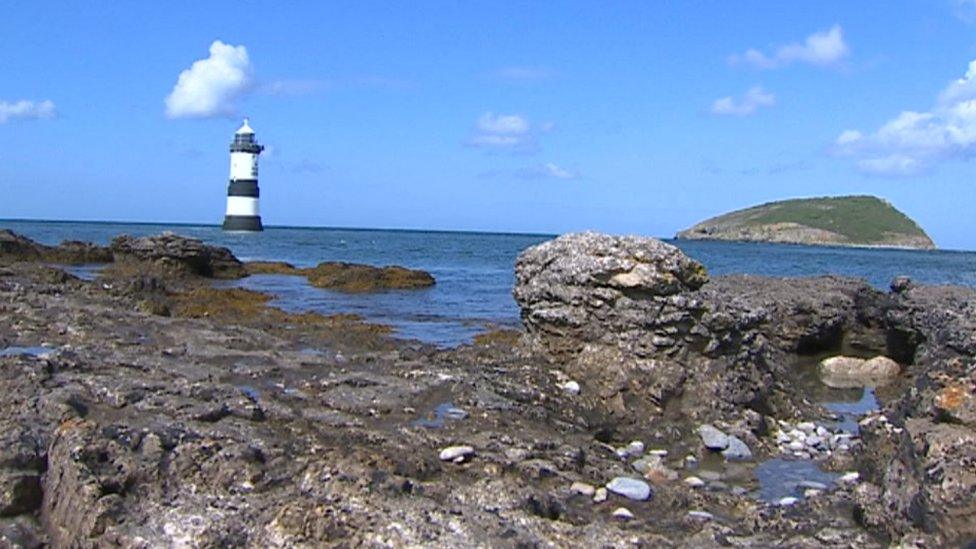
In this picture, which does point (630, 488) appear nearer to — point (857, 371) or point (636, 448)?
point (636, 448)

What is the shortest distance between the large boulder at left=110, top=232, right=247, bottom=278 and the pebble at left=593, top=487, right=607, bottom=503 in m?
28.3

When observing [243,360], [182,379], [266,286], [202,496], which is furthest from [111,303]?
[266,286]

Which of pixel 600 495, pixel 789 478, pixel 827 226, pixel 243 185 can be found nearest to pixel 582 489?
pixel 600 495

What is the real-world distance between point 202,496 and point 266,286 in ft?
84.0

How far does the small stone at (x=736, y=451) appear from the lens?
9.25 metres

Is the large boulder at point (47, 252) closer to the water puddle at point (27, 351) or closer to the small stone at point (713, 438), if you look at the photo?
the water puddle at point (27, 351)

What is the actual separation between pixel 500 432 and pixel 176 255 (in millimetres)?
27560

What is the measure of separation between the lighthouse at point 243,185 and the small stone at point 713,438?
237 feet

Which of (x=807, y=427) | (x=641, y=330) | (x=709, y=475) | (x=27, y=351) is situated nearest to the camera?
(x=709, y=475)

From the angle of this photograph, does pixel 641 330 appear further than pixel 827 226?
No

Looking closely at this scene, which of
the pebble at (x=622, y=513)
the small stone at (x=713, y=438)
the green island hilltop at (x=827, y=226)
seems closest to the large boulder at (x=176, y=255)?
the small stone at (x=713, y=438)

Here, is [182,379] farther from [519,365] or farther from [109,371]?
[519,365]

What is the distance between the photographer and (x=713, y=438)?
9.44m

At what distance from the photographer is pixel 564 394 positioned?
10125 mm
